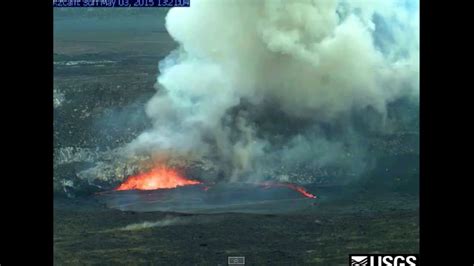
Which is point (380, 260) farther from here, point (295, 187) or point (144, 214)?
point (144, 214)

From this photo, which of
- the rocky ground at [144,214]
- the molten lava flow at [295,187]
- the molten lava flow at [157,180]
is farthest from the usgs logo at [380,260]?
the molten lava flow at [157,180]

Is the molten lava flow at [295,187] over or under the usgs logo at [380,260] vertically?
over

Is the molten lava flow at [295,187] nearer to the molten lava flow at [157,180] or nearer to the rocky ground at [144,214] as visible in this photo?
the rocky ground at [144,214]

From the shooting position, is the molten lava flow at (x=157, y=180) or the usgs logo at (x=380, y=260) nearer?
the usgs logo at (x=380, y=260)

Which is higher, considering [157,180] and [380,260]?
[157,180]

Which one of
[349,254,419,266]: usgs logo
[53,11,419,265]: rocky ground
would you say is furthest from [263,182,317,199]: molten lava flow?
[349,254,419,266]: usgs logo

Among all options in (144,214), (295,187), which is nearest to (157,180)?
(144,214)

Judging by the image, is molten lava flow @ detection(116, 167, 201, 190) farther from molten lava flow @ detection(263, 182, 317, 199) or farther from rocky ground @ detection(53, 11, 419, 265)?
molten lava flow @ detection(263, 182, 317, 199)
